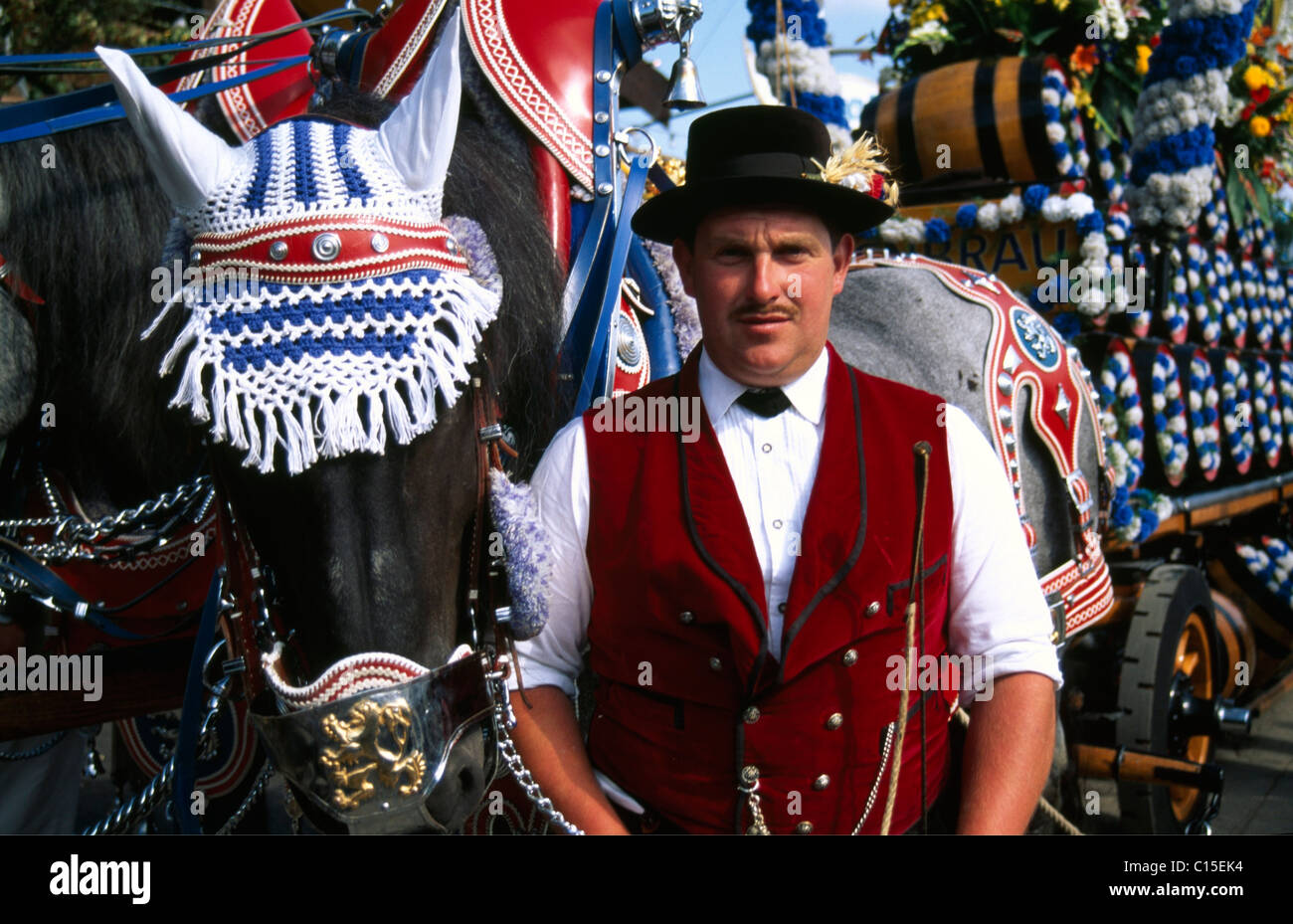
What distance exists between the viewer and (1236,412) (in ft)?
17.5

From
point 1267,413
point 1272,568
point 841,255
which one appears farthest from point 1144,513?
point 841,255

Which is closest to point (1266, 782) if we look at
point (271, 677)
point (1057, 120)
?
point (1057, 120)

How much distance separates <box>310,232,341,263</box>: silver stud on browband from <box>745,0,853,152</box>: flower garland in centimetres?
246

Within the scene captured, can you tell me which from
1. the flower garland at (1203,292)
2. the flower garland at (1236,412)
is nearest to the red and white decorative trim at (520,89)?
the flower garland at (1203,292)

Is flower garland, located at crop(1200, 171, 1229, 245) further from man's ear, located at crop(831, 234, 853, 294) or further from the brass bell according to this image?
man's ear, located at crop(831, 234, 853, 294)

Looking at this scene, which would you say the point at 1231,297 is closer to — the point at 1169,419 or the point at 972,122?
the point at 1169,419

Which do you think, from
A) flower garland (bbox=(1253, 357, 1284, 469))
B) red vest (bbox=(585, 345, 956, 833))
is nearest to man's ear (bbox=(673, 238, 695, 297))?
red vest (bbox=(585, 345, 956, 833))

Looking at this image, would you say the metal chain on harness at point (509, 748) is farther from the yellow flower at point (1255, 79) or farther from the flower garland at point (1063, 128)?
the yellow flower at point (1255, 79)

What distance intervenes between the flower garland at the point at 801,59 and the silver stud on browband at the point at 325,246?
2456 millimetres

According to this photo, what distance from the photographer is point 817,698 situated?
1722 mm

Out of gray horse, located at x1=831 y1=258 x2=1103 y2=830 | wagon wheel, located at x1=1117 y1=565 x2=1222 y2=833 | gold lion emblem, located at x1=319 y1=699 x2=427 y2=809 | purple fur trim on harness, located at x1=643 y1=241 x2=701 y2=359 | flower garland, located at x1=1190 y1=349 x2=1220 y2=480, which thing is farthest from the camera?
flower garland, located at x1=1190 y1=349 x2=1220 y2=480

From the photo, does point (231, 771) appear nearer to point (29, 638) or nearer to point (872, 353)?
point (29, 638)

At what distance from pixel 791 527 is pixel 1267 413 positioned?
5.29 meters

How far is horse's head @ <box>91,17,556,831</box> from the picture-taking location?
1.48m
